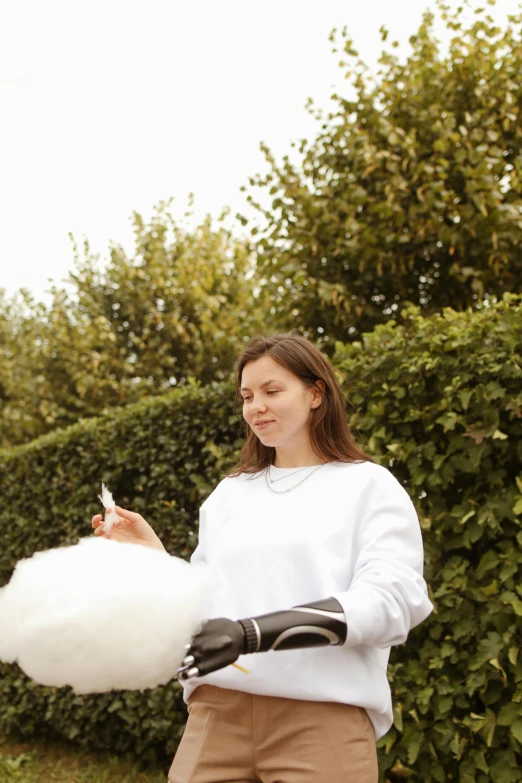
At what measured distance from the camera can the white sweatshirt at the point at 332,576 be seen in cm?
163

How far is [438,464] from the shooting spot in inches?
126

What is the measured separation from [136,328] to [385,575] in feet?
36.5

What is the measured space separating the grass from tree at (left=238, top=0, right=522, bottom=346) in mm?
3524

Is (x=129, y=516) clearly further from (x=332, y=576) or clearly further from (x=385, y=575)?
(x=385, y=575)

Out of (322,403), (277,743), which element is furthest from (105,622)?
(322,403)

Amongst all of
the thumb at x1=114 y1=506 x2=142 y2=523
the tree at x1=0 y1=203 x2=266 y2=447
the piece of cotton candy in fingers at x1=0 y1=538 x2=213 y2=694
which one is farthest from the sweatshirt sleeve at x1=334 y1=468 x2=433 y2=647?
the tree at x1=0 y1=203 x2=266 y2=447

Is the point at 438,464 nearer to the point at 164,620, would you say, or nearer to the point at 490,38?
the point at 164,620

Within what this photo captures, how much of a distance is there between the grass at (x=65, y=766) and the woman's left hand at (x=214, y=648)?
3716 millimetres

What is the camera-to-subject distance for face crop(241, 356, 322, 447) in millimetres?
1984

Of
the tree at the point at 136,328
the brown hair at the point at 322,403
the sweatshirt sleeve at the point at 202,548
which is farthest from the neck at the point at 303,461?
the tree at the point at 136,328

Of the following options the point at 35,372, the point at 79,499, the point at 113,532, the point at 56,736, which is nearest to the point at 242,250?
the point at 35,372

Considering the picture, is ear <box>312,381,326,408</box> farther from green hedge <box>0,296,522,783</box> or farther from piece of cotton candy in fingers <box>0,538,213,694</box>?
green hedge <box>0,296,522,783</box>

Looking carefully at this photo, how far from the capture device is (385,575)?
1.63 meters

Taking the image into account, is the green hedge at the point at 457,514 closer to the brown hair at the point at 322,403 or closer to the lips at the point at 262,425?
the brown hair at the point at 322,403
